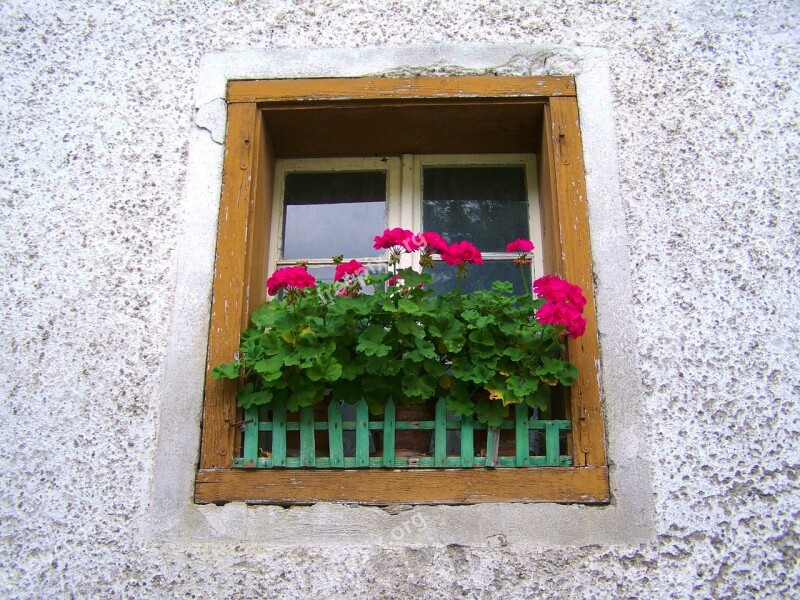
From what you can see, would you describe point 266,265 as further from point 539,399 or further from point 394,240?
point 539,399

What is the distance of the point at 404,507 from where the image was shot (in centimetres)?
203

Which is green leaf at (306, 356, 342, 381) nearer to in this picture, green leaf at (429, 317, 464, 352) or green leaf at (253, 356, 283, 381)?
green leaf at (253, 356, 283, 381)

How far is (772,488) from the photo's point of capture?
203cm

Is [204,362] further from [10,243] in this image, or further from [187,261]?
[10,243]

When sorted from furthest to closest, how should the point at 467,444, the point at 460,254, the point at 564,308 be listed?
the point at 460,254 → the point at 467,444 → the point at 564,308

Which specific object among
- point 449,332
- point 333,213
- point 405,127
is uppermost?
point 405,127

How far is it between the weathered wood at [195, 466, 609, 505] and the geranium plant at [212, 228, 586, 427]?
0.17 m

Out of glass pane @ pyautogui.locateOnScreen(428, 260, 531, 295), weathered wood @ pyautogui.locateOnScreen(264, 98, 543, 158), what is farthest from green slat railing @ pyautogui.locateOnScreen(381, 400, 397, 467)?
weathered wood @ pyautogui.locateOnScreen(264, 98, 543, 158)

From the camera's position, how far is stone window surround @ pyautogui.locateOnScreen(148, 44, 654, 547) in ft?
6.59

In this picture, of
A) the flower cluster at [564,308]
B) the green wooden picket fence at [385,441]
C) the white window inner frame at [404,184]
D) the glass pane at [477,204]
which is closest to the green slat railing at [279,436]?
the green wooden picket fence at [385,441]

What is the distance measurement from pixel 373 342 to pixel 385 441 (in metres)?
0.29

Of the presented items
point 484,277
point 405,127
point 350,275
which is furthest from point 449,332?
point 405,127

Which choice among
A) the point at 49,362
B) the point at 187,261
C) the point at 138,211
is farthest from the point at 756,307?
the point at 49,362

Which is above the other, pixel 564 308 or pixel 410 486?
pixel 564 308
